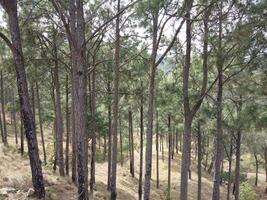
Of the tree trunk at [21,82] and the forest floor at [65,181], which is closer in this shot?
the tree trunk at [21,82]

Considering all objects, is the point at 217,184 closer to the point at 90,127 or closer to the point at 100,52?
the point at 90,127

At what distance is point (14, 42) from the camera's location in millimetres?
10984

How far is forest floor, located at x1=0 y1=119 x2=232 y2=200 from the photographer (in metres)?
14.8

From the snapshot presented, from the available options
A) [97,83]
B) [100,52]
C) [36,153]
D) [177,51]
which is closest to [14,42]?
[36,153]

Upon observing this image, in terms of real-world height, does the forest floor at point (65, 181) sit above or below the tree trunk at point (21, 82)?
below

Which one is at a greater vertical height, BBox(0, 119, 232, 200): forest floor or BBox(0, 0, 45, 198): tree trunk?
BBox(0, 0, 45, 198): tree trunk

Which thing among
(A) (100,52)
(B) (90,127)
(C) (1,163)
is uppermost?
(A) (100,52)

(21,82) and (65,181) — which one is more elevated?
(21,82)

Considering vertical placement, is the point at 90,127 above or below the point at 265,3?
A: below

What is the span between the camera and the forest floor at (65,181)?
14789 millimetres

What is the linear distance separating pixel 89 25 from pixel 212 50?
665cm

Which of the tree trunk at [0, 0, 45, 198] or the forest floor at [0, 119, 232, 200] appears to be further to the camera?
the forest floor at [0, 119, 232, 200]

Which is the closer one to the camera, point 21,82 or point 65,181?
point 21,82

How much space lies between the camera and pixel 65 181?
1872cm
